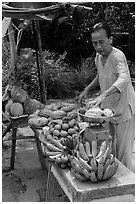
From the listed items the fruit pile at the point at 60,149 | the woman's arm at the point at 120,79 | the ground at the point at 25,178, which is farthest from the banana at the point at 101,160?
the ground at the point at 25,178

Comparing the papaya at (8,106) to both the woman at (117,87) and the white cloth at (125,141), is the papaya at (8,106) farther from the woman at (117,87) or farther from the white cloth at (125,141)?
the white cloth at (125,141)

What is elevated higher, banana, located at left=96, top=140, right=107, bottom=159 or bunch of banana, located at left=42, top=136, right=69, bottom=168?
banana, located at left=96, top=140, right=107, bottom=159

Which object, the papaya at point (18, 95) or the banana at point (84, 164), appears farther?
the papaya at point (18, 95)

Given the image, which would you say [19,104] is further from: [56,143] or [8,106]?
[56,143]

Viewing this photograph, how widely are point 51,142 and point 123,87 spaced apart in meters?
0.81

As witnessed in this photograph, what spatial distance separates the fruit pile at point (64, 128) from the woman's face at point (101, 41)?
71 cm

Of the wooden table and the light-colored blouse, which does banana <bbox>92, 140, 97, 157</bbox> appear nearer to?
the wooden table

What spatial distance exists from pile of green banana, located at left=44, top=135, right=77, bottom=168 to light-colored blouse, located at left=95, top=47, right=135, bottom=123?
2.26ft

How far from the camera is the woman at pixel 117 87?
290 cm

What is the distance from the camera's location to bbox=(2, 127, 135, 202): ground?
3.74 m

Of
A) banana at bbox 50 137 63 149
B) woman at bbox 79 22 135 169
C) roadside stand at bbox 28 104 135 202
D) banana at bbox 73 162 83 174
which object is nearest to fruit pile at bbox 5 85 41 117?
woman at bbox 79 22 135 169

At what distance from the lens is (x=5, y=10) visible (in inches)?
147

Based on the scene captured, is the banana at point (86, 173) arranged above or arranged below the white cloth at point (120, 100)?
below

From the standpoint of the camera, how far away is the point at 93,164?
2215mm
